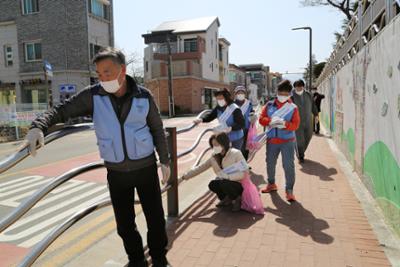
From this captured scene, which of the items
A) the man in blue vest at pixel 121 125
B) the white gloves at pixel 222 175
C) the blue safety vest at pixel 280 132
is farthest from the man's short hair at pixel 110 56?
the blue safety vest at pixel 280 132

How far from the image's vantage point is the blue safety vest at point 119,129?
272cm

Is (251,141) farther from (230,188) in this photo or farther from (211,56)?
(211,56)

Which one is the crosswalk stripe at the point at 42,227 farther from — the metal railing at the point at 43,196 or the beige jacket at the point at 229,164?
the beige jacket at the point at 229,164

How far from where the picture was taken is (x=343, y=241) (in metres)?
3.87

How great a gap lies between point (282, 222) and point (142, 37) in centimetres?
4410

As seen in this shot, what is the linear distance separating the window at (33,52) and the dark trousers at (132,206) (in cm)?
3139

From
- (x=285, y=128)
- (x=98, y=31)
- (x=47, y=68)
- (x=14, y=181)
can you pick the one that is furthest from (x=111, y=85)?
(x=98, y=31)

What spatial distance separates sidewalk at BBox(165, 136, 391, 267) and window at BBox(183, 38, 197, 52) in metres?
45.0

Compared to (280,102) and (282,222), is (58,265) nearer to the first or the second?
(282,222)

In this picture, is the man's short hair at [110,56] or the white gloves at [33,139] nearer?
the white gloves at [33,139]

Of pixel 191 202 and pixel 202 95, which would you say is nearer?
pixel 191 202

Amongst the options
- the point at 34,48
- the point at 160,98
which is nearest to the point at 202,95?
the point at 160,98

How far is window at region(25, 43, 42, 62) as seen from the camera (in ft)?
102

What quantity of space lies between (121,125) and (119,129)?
0.11ft
